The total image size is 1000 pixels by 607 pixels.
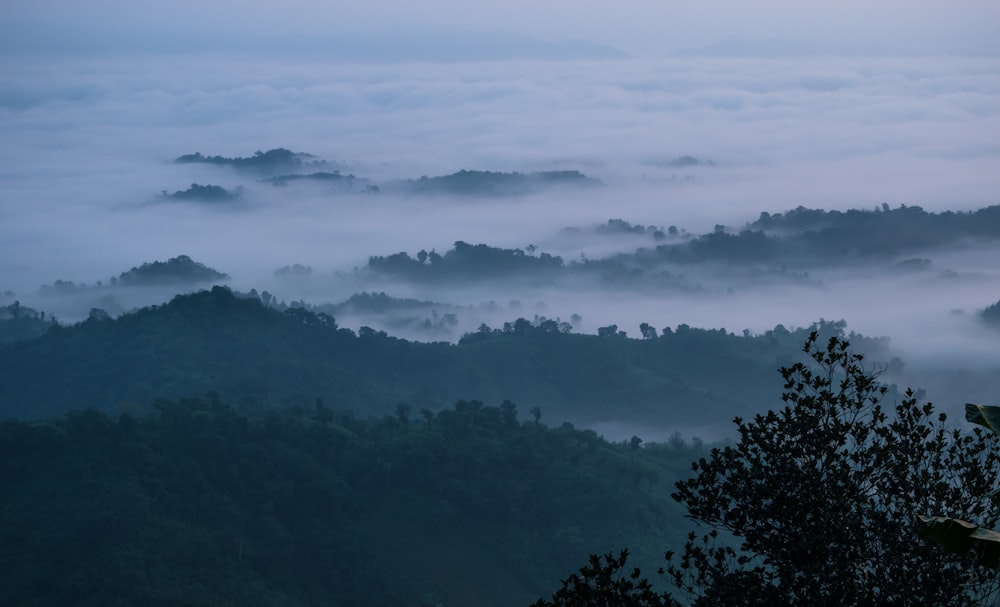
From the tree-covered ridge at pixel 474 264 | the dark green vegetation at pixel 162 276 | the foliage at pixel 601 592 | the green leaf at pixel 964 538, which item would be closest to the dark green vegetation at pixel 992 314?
the tree-covered ridge at pixel 474 264

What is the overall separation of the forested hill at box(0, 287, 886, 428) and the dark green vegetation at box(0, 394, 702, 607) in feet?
64.1

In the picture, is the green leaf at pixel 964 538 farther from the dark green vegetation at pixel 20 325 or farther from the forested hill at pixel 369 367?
the dark green vegetation at pixel 20 325

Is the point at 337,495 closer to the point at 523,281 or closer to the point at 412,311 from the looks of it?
the point at 412,311

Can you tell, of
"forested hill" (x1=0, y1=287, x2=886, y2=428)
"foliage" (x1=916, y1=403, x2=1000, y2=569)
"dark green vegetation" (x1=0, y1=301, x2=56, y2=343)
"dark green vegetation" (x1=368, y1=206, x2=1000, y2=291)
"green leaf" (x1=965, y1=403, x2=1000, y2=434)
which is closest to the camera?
"foliage" (x1=916, y1=403, x2=1000, y2=569)

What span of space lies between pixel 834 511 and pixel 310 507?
52.5 m

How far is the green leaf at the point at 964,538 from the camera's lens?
9.95m

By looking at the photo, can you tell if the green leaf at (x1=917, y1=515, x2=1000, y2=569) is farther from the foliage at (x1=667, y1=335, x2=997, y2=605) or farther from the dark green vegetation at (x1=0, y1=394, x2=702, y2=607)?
the dark green vegetation at (x1=0, y1=394, x2=702, y2=607)

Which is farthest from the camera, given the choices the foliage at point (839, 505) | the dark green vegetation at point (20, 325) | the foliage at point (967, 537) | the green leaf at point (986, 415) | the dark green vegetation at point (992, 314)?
the dark green vegetation at point (992, 314)

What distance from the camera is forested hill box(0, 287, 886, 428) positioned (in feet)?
302

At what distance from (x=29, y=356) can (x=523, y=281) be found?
71674 millimetres

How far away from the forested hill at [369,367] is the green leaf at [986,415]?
78.0m

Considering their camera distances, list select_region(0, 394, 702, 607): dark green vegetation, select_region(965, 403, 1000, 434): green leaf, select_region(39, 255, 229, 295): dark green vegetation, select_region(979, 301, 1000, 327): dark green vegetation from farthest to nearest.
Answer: select_region(39, 255, 229, 295): dark green vegetation → select_region(979, 301, 1000, 327): dark green vegetation → select_region(0, 394, 702, 607): dark green vegetation → select_region(965, 403, 1000, 434): green leaf

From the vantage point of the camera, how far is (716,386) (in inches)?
3979

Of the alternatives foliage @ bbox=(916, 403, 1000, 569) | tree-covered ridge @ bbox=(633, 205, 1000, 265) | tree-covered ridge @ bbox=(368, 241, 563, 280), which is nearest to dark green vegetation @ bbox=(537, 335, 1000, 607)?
foliage @ bbox=(916, 403, 1000, 569)
